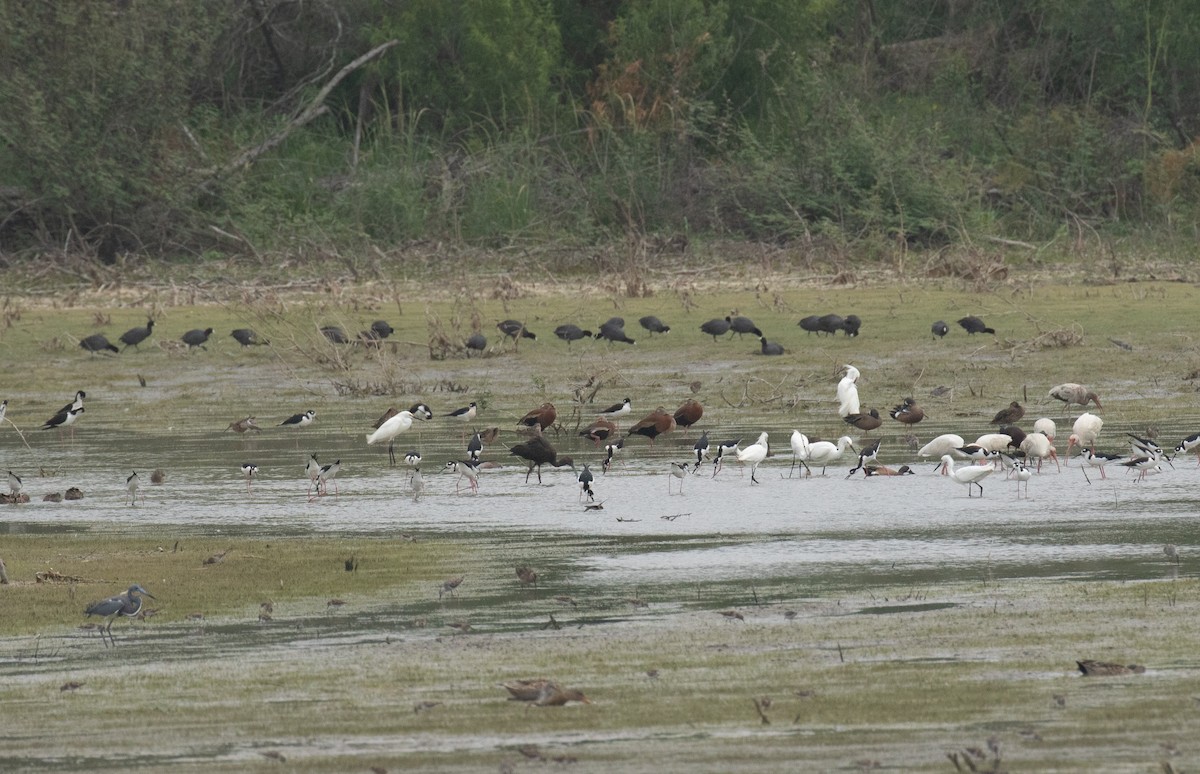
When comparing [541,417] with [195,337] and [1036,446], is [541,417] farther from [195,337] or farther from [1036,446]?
[195,337]

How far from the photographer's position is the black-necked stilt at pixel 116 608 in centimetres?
798

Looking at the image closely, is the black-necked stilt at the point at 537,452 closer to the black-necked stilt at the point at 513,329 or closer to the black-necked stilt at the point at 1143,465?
the black-necked stilt at the point at 1143,465

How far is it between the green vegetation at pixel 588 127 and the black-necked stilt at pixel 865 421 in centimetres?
1227

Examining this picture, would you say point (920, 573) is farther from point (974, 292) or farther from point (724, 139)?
point (724, 139)

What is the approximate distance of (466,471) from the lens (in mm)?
12148

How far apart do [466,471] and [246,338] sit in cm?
914

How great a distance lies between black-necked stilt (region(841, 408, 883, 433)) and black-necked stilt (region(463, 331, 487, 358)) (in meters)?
5.95

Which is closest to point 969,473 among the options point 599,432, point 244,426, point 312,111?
point 599,432

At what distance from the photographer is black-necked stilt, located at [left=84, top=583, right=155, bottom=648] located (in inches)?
314

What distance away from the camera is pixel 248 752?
6000mm

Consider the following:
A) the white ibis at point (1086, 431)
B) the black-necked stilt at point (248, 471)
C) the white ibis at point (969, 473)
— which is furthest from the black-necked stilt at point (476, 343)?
the white ibis at point (969, 473)

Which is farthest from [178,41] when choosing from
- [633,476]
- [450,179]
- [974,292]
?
[633,476]

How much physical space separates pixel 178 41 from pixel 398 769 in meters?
25.2

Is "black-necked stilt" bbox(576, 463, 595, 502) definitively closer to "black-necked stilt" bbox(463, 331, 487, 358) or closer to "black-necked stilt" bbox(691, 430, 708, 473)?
"black-necked stilt" bbox(691, 430, 708, 473)
